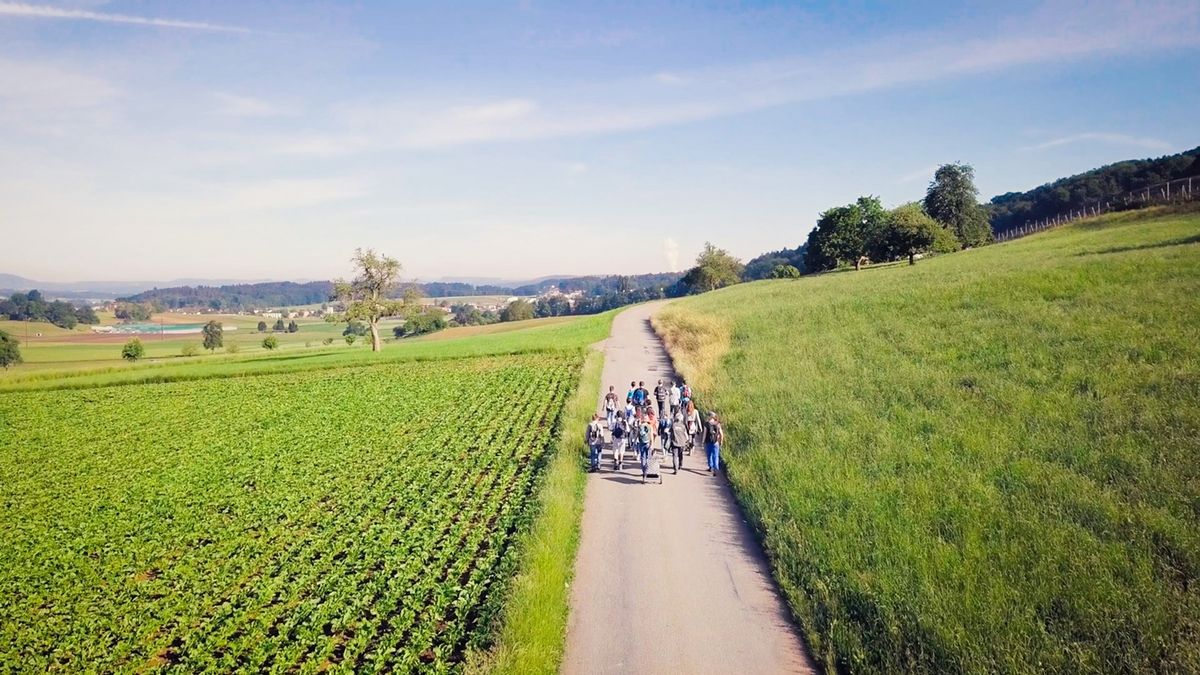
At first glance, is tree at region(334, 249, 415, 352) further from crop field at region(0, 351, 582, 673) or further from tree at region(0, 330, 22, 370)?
tree at region(0, 330, 22, 370)

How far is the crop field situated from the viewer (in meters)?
9.48

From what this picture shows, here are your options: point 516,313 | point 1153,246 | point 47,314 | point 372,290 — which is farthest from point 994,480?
point 47,314

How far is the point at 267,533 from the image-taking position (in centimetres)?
1365

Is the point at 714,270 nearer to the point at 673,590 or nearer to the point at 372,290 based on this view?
the point at 372,290

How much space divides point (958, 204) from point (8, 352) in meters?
140

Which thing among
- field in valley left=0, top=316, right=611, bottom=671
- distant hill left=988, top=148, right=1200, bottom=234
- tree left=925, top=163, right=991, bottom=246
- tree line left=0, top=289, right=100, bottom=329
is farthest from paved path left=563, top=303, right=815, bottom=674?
tree line left=0, top=289, right=100, bottom=329

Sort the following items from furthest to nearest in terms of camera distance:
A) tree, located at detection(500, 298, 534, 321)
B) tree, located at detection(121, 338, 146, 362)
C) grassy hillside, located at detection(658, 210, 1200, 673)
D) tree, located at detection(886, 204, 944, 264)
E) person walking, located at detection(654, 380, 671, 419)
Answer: tree, located at detection(500, 298, 534, 321)
tree, located at detection(886, 204, 944, 264)
tree, located at detection(121, 338, 146, 362)
person walking, located at detection(654, 380, 671, 419)
grassy hillside, located at detection(658, 210, 1200, 673)

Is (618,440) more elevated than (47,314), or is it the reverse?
(47,314)

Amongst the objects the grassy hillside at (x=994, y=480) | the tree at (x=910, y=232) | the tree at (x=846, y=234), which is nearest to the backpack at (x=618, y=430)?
the grassy hillside at (x=994, y=480)

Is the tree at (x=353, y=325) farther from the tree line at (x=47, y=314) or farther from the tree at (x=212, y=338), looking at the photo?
the tree line at (x=47, y=314)

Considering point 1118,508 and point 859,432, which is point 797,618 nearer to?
point 1118,508

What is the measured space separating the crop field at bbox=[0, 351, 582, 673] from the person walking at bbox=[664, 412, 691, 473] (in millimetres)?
4139

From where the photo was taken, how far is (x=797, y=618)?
9328mm

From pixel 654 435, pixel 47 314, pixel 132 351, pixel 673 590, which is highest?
pixel 47 314
